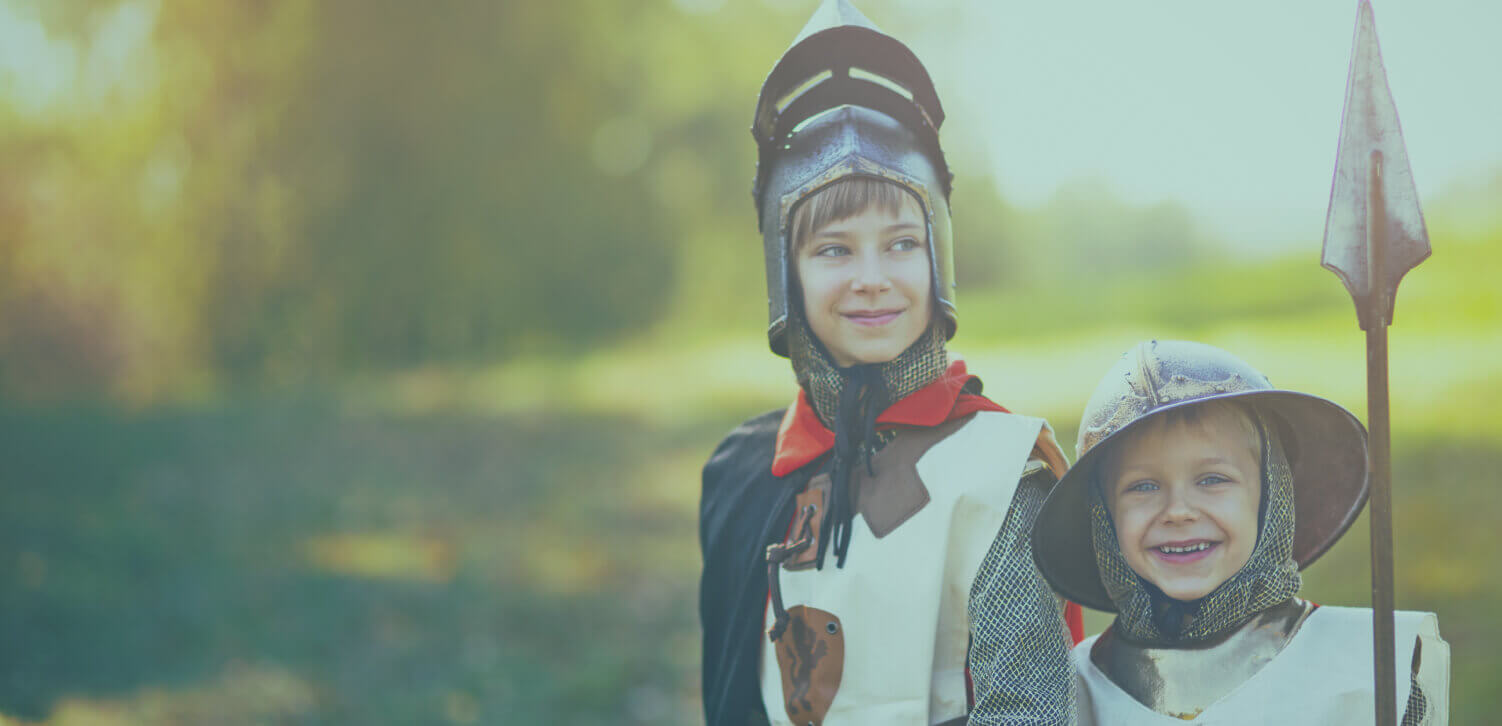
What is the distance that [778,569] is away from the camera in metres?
2.79

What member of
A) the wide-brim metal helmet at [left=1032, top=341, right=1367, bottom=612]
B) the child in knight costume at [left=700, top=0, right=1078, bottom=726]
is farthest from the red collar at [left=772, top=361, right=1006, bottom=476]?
the wide-brim metal helmet at [left=1032, top=341, right=1367, bottom=612]

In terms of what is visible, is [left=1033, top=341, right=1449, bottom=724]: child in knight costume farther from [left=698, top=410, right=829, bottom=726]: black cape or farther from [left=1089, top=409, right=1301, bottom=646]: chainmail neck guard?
[left=698, top=410, right=829, bottom=726]: black cape

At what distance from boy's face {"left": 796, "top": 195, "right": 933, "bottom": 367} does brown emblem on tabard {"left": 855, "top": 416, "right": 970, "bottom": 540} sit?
0.68 feet

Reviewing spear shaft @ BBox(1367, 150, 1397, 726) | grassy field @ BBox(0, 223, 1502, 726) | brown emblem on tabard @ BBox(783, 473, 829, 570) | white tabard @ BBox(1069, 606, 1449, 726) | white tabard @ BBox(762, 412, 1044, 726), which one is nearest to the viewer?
spear shaft @ BBox(1367, 150, 1397, 726)

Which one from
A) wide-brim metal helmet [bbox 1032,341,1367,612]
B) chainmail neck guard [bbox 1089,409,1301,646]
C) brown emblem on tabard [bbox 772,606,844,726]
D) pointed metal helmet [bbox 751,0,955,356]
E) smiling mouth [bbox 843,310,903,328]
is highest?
pointed metal helmet [bbox 751,0,955,356]

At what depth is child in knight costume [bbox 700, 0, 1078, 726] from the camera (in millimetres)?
2531

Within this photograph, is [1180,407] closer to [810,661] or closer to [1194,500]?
[1194,500]

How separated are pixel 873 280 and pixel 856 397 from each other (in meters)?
0.29

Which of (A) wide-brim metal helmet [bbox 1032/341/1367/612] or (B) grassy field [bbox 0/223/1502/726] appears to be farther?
(B) grassy field [bbox 0/223/1502/726]

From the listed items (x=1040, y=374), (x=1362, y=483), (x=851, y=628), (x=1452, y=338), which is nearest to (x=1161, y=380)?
(x=1362, y=483)

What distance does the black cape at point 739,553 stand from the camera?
2873mm

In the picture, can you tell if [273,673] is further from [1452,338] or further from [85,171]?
[1452,338]

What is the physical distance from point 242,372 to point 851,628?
→ 1070cm

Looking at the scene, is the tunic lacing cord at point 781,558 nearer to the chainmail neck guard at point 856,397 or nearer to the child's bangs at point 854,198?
the chainmail neck guard at point 856,397
